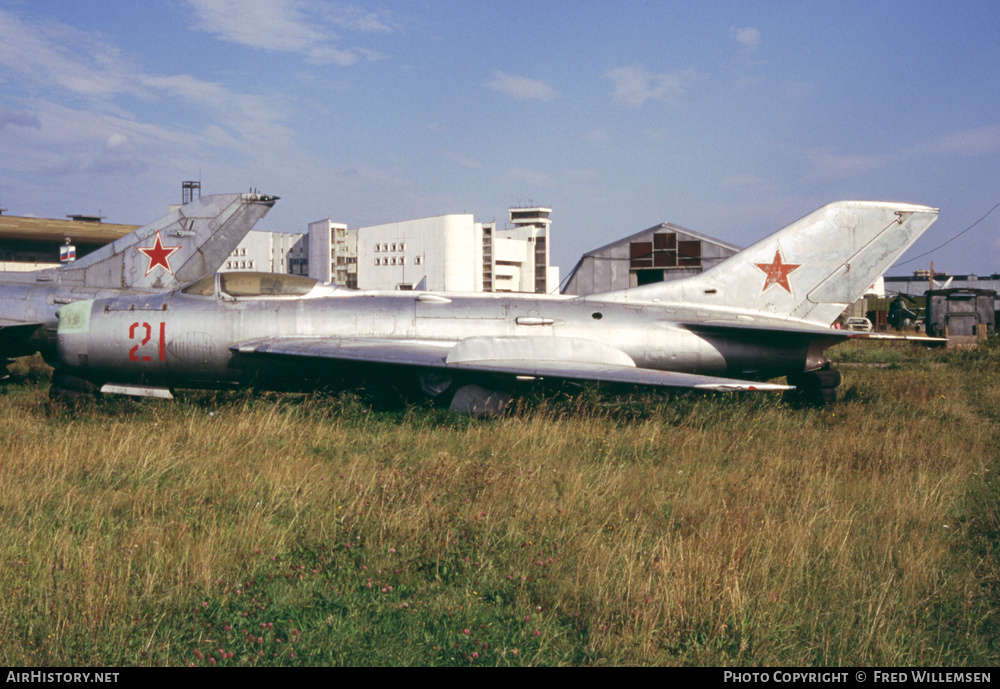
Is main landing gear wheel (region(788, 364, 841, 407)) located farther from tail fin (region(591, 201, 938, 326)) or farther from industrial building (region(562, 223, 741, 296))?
industrial building (region(562, 223, 741, 296))

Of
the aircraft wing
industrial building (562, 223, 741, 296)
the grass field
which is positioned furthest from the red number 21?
industrial building (562, 223, 741, 296)

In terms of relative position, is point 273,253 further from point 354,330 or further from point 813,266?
point 813,266

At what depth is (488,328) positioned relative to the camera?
38.9 ft

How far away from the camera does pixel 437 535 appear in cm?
551

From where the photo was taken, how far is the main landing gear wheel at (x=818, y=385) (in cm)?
1224

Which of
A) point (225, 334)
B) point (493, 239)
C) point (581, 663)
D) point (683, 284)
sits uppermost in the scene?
point (493, 239)

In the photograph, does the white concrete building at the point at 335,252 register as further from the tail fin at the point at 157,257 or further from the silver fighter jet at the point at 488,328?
the silver fighter jet at the point at 488,328

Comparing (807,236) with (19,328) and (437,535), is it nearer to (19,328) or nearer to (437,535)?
(437,535)

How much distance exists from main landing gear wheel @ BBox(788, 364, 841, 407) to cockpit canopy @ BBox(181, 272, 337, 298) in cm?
894

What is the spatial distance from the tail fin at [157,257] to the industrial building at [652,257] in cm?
2320

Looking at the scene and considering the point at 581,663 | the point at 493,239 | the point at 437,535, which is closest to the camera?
the point at 581,663

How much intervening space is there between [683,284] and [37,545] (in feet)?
35.1

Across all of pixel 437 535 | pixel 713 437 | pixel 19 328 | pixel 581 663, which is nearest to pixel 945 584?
pixel 581 663

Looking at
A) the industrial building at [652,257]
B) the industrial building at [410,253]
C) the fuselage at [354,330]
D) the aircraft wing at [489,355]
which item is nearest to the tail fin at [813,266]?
the fuselage at [354,330]
